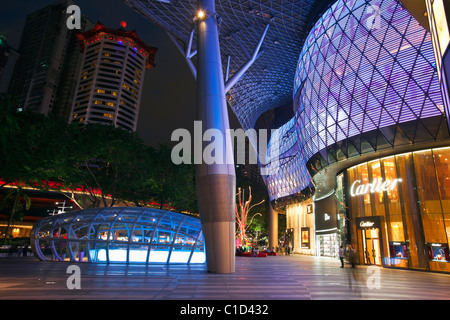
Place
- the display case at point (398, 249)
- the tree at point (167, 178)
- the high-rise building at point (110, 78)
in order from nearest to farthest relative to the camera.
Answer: the display case at point (398, 249)
the tree at point (167, 178)
the high-rise building at point (110, 78)

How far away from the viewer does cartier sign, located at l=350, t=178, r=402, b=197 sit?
2199 cm

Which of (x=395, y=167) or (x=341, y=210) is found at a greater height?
(x=395, y=167)

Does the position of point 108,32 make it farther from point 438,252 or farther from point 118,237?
point 438,252

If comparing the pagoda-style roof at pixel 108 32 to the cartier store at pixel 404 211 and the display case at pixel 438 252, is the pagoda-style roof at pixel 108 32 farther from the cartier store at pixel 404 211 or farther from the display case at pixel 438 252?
the display case at pixel 438 252

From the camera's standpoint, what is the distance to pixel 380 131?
21.5m

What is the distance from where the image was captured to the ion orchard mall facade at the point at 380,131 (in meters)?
19.2

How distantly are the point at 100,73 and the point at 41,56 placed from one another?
45270mm

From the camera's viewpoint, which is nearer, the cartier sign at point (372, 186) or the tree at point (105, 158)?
the cartier sign at point (372, 186)

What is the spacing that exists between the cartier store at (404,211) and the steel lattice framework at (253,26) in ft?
45.3

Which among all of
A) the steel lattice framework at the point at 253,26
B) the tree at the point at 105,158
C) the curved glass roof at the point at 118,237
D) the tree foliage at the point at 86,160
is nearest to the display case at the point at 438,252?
the curved glass roof at the point at 118,237

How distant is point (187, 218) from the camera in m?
21.6

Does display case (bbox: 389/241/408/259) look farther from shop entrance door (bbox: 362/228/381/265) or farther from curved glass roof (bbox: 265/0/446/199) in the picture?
curved glass roof (bbox: 265/0/446/199)
